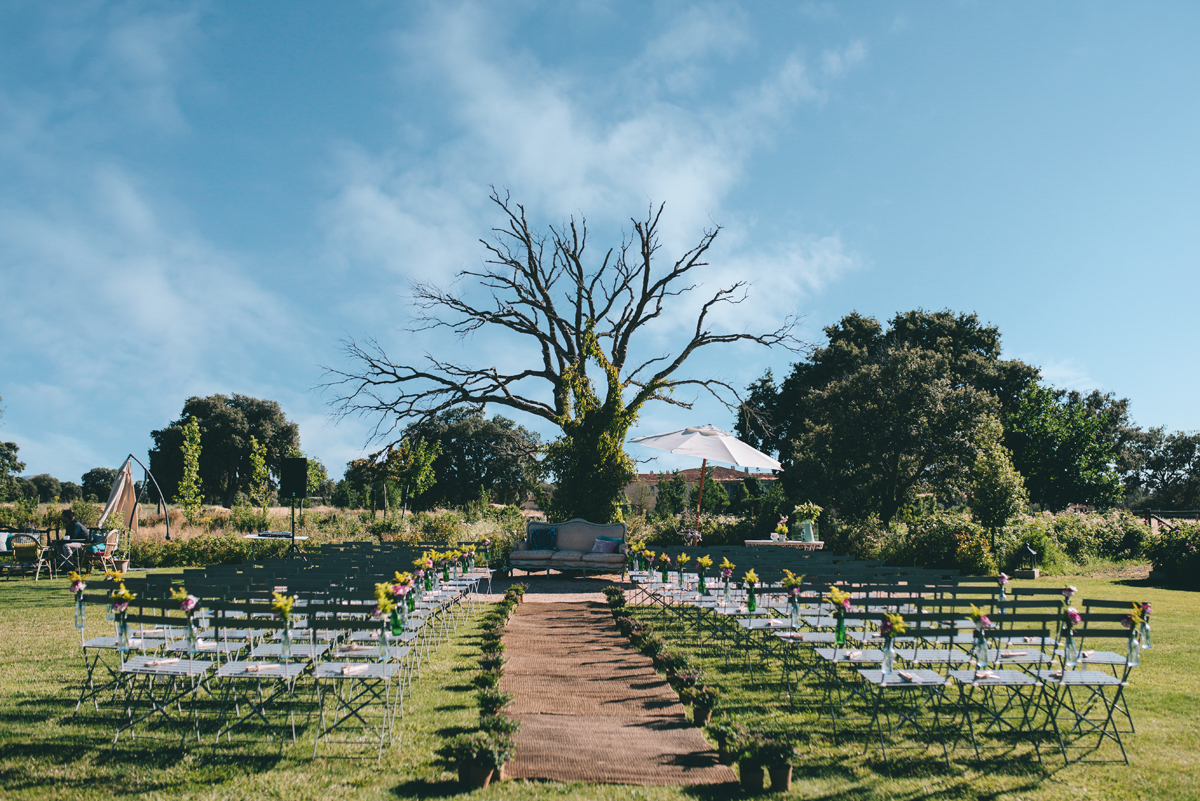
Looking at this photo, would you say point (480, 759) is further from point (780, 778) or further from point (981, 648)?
point (981, 648)

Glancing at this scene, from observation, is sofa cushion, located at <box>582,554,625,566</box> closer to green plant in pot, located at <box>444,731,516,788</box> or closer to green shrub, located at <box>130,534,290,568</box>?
green shrub, located at <box>130,534,290,568</box>

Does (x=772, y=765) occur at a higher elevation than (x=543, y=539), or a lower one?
lower

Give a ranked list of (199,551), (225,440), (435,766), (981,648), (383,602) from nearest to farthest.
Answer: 1. (435,766)
2. (383,602)
3. (981,648)
4. (199,551)
5. (225,440)

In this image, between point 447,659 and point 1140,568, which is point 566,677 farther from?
point 1140,568

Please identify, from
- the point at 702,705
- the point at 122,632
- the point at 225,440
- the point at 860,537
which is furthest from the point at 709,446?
the point at 225,440

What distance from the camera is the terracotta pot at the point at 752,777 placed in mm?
3941

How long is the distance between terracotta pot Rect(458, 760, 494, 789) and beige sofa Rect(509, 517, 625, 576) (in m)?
10.6

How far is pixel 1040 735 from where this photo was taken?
4930 mm

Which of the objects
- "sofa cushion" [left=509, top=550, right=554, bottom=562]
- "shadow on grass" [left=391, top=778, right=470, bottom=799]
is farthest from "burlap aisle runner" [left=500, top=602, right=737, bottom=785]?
"sofa cushion" [left=509, top=550, right=554, bottom=562]

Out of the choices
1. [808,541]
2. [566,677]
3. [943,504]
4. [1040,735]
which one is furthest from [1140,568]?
[566,677]

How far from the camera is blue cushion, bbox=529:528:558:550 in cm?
1549

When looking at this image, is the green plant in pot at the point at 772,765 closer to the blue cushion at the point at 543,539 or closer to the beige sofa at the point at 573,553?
the beige sofa at the point at 573,553

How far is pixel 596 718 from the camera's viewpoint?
17.2 feet

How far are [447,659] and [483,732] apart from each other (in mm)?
3030
